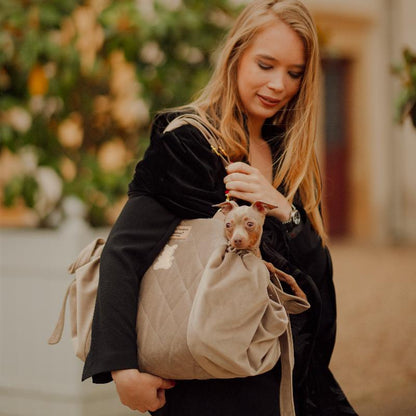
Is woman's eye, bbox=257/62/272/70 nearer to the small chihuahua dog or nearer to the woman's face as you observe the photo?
the woman's face

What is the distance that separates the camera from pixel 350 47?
13703 millimetres

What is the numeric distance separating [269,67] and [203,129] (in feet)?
0.84

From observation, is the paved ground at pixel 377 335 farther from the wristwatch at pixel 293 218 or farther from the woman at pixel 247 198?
the wristwatch at pixel 293 218

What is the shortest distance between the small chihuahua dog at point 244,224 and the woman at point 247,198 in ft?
0.23

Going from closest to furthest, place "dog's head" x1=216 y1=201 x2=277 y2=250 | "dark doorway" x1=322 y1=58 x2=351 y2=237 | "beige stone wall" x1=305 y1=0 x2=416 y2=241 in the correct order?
"dog's head" x1=216 y1=201 x2=277 y2=250, "beige stone wall" x1=305 y1=0 x2=416 y2=241, "dark doorway" x1=322 y1=58 x2=351 y2=237

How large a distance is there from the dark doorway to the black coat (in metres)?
12.2

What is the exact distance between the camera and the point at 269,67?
76.9 inches

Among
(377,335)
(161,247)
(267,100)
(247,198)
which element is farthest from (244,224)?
(377,335)

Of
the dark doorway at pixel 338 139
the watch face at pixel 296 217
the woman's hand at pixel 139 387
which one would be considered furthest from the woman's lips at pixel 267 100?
the dark doorway at pixel 338 139

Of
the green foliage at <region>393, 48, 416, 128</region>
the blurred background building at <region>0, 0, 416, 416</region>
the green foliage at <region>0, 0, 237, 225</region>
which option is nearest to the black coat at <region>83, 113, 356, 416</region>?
the green foliage at <region>393, 48, 416, 128</region>

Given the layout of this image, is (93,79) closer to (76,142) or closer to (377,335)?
(76,142)

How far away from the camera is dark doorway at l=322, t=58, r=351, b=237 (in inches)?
548

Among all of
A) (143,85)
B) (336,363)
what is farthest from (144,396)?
(336,363)

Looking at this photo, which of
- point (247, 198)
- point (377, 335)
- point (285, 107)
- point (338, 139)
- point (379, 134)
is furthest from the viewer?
point (338, 139)
